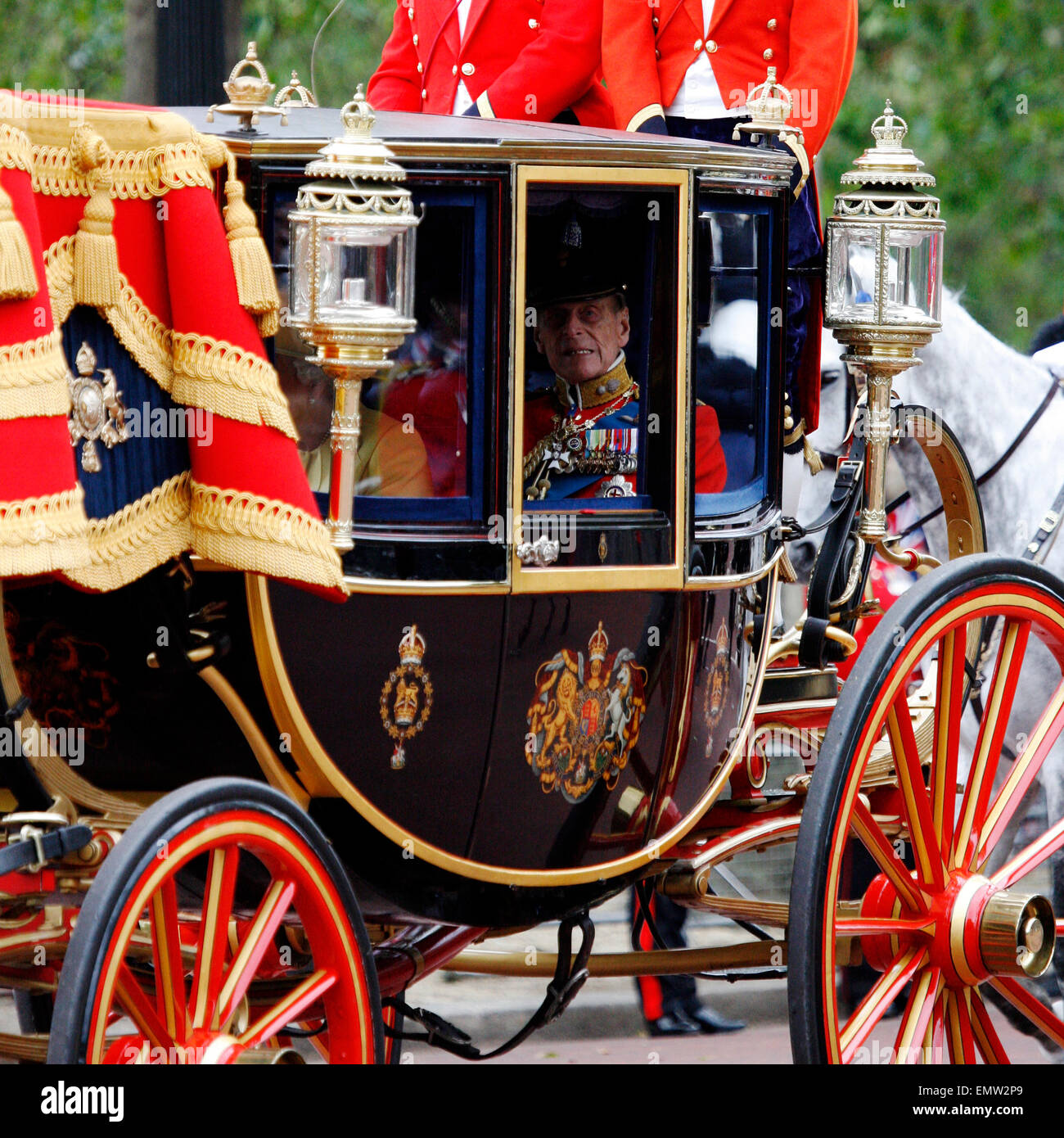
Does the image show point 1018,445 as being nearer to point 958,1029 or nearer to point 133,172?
point 958,1029

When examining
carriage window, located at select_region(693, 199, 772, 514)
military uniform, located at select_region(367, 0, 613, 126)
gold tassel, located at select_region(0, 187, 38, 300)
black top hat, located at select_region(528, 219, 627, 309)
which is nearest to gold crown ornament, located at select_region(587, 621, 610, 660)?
carriage window, located at select_region(693, 199, 772, 514)

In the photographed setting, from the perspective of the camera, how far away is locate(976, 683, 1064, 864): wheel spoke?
3.56 metres

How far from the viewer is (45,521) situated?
88.0 inches

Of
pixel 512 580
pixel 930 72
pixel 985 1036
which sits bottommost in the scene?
pixel 985 1036

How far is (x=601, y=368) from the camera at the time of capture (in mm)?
3268

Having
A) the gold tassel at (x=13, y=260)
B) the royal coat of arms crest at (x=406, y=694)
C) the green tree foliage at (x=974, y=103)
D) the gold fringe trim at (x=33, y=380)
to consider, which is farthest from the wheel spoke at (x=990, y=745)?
the green tree foliage at (x=974, y=103)

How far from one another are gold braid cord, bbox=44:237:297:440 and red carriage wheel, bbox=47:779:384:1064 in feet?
1.53

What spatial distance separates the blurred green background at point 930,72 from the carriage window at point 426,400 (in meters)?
5.92

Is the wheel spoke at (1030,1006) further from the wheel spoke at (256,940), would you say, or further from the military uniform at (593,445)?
the wheel spoke at (256,940)

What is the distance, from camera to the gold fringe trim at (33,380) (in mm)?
2203

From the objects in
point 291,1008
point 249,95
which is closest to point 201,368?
point 249,95


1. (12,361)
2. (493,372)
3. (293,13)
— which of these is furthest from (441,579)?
(293,13)

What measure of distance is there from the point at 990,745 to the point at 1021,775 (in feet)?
0.42
